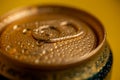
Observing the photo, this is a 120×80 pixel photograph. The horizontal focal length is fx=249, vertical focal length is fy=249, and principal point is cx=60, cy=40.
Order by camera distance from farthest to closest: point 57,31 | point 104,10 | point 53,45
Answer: point 104,10, point 57,31, point 53,45

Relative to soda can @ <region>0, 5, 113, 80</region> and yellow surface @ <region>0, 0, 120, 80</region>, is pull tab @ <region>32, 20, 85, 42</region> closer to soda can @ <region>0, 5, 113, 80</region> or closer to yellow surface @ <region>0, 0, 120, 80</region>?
soda can @ <region>0, 5, 113, 80</region>

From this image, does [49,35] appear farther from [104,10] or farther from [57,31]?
[104,10]

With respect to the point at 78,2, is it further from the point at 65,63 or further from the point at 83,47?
the point at 65,63

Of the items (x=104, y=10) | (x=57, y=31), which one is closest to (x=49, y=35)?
(x=57, y=31)

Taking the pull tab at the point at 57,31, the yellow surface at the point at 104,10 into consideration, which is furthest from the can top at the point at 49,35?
the yellow surface at the point at 104,10

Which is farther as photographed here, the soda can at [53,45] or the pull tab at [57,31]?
the pull tab at [57,31]

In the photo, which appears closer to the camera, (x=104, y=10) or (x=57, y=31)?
(x=57, y=31)

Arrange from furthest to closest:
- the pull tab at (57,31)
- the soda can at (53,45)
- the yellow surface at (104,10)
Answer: the yellow surface at (104,10) → the pull tab at (57,31) → the soda can at (53,45)

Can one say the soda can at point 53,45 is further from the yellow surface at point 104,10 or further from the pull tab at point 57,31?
the yellow surface at point 104,10

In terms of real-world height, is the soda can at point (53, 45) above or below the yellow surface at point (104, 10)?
above
